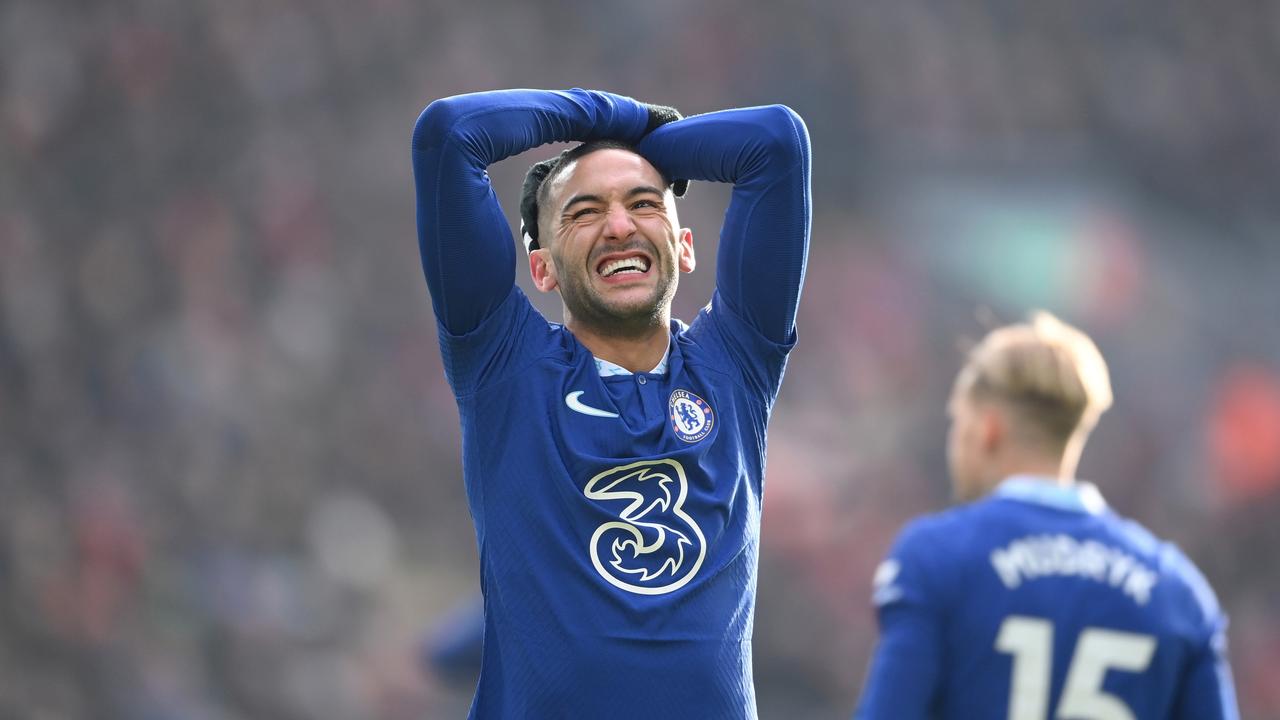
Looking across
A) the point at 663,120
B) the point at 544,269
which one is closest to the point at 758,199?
the point at 663,120

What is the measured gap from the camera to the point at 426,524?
31.2 feet

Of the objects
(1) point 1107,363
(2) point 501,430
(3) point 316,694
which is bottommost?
(3) point 316,694

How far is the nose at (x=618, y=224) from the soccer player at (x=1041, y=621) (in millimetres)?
805

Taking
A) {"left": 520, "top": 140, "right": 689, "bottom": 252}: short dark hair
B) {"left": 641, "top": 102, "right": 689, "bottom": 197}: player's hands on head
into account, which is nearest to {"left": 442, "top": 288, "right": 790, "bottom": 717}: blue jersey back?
{"left": 520, "top": 140, "right": 689, "bottom": 252}: short dark hair

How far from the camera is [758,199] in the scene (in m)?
2.91

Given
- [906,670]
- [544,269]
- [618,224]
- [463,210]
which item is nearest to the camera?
[906,670]

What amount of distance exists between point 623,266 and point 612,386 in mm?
242

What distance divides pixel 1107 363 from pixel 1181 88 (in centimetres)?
333

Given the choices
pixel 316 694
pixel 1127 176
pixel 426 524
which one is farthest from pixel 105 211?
pixel 1127 176

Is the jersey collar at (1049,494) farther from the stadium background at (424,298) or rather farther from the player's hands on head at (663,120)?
the stadium background at (424,298)

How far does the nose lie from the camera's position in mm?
2857

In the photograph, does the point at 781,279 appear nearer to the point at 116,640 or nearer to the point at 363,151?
the point at 116,640

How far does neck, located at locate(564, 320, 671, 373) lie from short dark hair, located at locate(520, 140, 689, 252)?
0.30 metres

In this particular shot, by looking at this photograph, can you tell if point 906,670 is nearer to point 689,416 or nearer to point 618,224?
point 689,416
